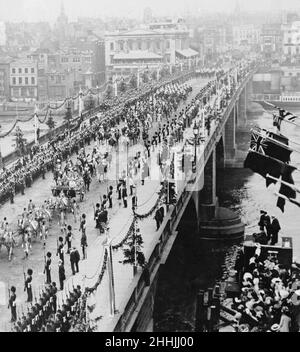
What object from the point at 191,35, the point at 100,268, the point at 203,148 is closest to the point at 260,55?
the point at 191,35

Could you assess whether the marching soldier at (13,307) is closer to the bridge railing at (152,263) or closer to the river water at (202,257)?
the bridge railing at (152,263)

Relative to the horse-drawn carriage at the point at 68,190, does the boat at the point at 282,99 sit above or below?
below

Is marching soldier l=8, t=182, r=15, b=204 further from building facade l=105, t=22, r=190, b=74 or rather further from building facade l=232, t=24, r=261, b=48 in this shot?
building facade l=232, t=24, r=261, b=48

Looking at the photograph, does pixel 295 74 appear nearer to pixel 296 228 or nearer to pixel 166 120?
pixel 166 120

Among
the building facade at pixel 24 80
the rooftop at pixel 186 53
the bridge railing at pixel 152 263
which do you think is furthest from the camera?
the rooftop at pixel 186 53

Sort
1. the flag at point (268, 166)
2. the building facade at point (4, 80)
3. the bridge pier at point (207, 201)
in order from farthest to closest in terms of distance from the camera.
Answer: the building facade at point (4, 80), the bridge pier at point (207, 201), the flag at point (268, 166)

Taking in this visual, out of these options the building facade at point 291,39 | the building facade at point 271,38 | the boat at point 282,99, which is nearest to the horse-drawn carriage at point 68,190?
the boat at point 282,99
